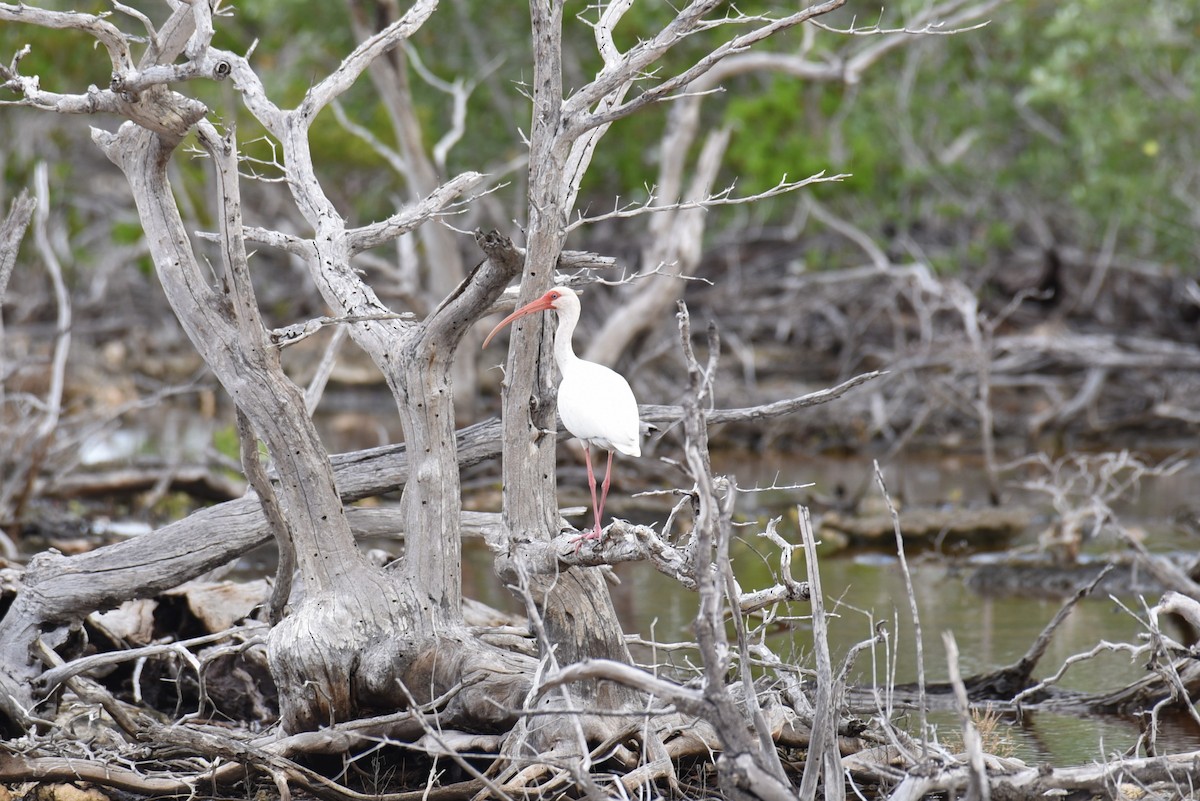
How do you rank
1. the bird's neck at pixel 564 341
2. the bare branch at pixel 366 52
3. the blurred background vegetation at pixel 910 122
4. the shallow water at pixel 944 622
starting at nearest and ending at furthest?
1. the bird's neck at pixel 564 341
2. the bare branch at pixel 366 52
3. the shallow water at pixel 944 622
4. the blurred background vegetation at pixel 910 122

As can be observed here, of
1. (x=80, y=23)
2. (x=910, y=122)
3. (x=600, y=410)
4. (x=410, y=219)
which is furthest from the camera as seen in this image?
(x=910, y=122)

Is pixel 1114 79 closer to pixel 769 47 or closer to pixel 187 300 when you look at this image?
pixel 769 47

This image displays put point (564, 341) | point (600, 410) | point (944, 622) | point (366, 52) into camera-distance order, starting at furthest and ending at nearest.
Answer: point (944, 622) → point (366, 52) → point (564, 341) → point (600, 410)

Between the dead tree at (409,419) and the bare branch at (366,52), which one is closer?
the dead tree at (409,419)

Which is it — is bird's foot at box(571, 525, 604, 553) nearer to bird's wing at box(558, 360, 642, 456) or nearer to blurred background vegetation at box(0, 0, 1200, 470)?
bird's wing at box(558, 360, 642, 456)

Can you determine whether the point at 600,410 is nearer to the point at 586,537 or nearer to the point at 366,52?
the point at 586,537

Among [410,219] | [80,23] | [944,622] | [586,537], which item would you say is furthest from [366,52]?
[944,622]

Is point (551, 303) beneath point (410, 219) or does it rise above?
beneath

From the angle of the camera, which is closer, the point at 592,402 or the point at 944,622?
the point at 592,402

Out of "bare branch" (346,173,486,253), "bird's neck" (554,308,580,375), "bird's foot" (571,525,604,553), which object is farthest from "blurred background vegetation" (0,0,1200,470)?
"bird's foot" (571,525,604,553)

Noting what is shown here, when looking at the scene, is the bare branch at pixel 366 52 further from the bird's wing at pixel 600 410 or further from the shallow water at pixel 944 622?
the shallow water at pixel 944 622

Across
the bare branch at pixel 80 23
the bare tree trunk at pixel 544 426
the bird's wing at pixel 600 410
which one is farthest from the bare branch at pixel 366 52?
the bird's wing at pixel 600 410

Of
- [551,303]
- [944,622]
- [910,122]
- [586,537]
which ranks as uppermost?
[551,303]

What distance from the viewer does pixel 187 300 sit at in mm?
5191
